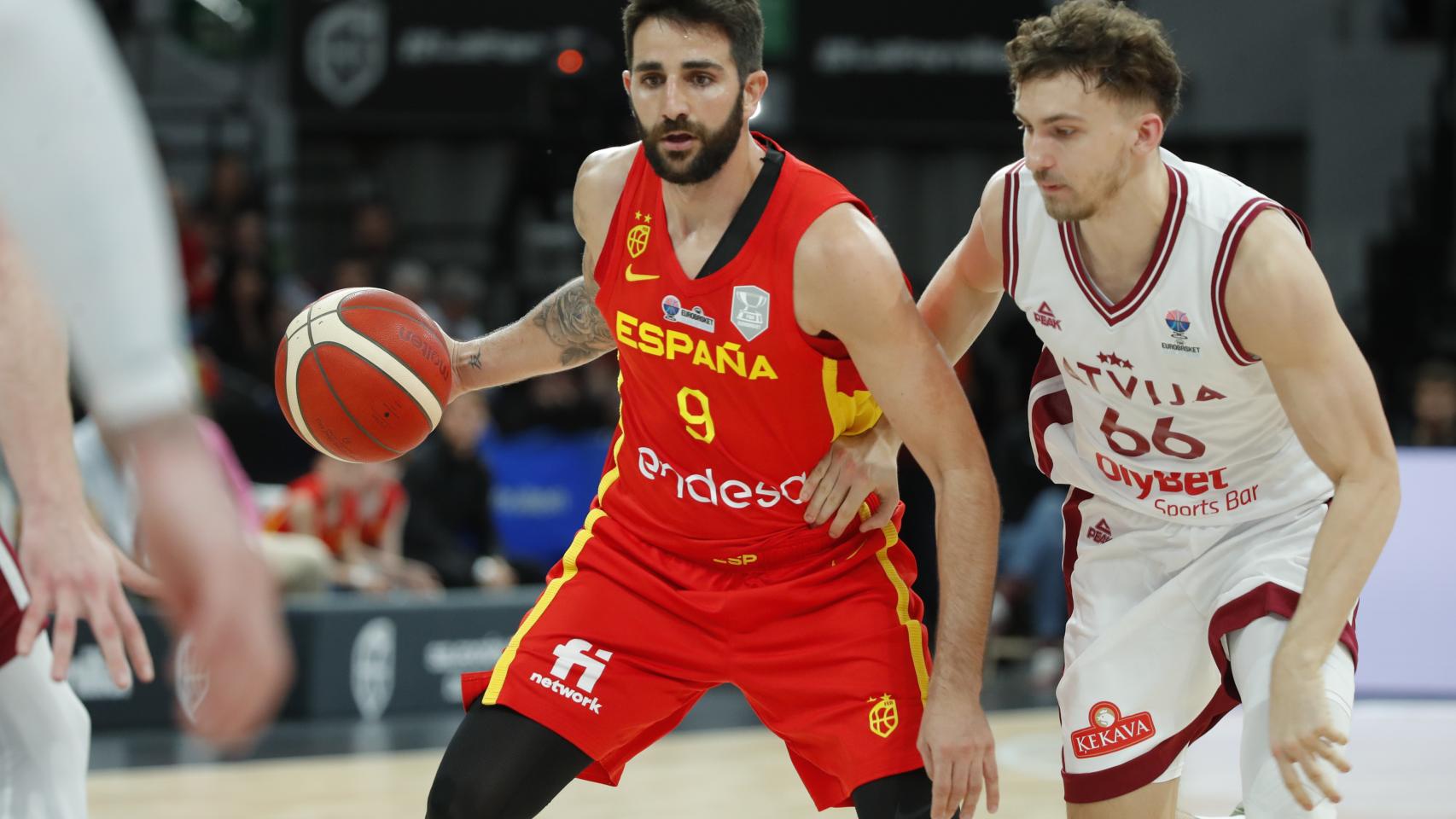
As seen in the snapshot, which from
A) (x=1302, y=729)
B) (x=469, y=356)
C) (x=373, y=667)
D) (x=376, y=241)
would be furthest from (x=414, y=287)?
(x=1302, y=729)

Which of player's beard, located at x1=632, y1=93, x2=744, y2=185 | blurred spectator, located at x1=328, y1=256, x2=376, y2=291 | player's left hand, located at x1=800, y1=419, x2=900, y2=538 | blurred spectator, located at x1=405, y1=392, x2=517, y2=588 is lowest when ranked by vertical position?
blurred spectator, located at x1=405, y1=392, x2=517, y2=588

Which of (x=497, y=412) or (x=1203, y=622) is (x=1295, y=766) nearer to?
(x=1203, y=622)

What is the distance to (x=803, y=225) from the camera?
321cm

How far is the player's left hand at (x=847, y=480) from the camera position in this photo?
327cm

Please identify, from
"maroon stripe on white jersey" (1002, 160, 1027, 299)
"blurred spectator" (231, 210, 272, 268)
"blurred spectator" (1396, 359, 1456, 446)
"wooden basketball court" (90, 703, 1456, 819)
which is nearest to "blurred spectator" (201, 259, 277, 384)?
"blurred spectator" (231, 210, 272, 268)

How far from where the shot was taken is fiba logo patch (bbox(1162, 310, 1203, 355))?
3045 millimetres

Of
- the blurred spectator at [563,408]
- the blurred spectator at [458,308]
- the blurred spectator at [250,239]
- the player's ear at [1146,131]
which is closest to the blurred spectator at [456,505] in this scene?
the blurred spectator at [563,408]

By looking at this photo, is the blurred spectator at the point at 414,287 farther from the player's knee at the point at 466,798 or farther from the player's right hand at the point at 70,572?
the player's right hand at the point at 70,572

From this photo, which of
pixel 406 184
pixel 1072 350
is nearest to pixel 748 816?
pixel 1072 350

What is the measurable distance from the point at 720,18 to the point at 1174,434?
46.4 inches

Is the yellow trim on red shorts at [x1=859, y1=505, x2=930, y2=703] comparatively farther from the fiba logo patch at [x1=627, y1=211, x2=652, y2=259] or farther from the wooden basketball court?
the wooden basketball court

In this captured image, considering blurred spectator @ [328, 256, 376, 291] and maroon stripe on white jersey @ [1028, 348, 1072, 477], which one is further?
blurred spectator @ [328, 256, 376, 291]

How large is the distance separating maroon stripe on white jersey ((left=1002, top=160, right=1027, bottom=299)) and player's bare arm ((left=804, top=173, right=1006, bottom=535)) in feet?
0.06

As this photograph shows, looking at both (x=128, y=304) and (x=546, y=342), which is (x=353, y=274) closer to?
(x=546, y=342)
